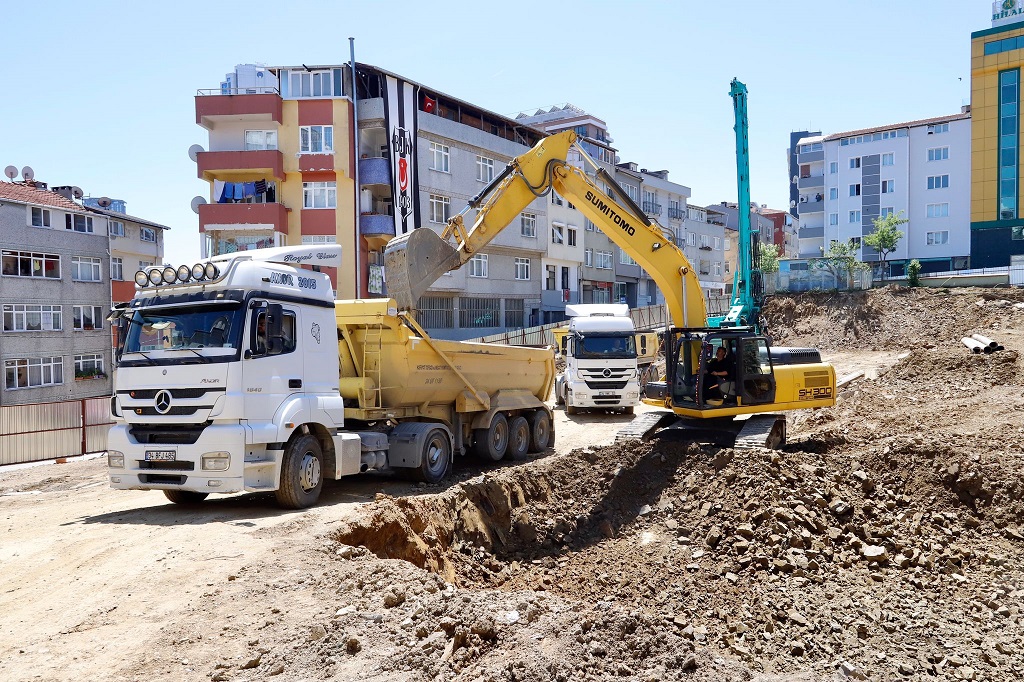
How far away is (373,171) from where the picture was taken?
118 feet

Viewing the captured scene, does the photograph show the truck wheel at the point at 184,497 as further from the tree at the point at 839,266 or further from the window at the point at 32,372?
the tree at the point at 839,266

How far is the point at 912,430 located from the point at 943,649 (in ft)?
30.6

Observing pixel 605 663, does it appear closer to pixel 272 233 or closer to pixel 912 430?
pixel 912 430

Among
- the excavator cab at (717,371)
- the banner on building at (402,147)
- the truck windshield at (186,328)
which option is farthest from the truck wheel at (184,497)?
the banner on building at (402,147)

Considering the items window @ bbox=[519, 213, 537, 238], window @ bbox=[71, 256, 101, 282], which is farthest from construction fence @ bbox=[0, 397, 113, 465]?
window @ bbox=[519, 213, 537, 238]

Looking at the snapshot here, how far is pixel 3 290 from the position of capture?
35406 mm

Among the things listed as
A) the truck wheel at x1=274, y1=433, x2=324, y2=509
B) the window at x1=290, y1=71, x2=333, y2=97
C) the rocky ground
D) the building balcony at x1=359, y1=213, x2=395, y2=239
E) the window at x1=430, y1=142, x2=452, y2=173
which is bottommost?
the rocky ground

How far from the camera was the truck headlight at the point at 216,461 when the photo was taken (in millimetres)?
9164

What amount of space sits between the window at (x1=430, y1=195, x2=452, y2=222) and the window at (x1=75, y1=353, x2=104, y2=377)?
19.2 meters

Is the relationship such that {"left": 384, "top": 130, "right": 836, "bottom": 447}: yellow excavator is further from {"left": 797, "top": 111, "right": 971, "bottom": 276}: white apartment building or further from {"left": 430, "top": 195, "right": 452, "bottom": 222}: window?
{"left": 797, "top": 111, "right": 971, "bottom": 276}: white apartment building

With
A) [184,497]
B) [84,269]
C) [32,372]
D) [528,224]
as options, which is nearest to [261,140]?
Answer: [84,269]

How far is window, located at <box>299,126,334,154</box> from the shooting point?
35375mm

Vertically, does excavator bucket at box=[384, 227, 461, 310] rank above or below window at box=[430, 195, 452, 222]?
below

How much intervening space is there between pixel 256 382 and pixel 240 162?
2780 centimetres
